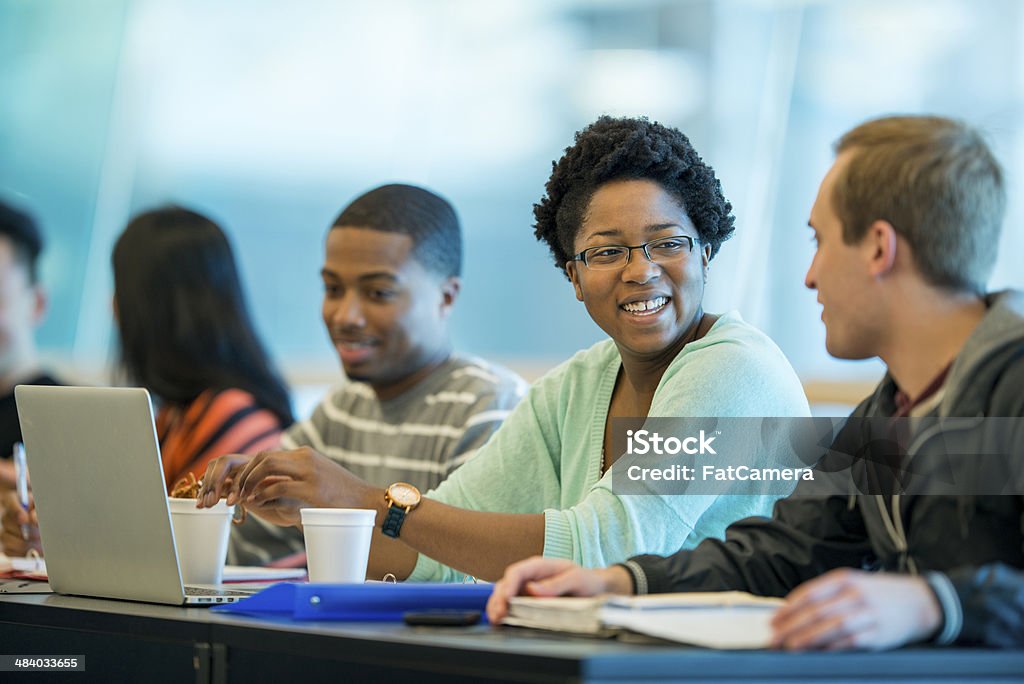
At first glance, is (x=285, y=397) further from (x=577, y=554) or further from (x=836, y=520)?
(x=836, y=520)

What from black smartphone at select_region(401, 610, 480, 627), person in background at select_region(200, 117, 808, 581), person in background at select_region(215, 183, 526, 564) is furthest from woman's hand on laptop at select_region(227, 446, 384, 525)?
person in background at select_region(215, 183, 526, 564)

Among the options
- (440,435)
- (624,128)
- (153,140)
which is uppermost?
(153,140)

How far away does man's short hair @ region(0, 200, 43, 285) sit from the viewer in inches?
144

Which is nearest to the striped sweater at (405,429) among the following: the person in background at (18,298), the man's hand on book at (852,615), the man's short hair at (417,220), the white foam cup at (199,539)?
the man's short hair at (417,220)

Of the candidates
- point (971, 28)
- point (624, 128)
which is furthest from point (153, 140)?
point (624, 128)

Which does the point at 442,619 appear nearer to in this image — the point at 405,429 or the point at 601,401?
the point at 601,401

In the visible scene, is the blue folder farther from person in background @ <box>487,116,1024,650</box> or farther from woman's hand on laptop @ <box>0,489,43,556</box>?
woman's hand on laptop @ <box>0,489,43,556</box>

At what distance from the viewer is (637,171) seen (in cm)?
201

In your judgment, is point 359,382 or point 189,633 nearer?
point 189,633

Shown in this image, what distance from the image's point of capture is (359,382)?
288 cm

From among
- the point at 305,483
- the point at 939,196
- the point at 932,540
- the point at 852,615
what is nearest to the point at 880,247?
the point at 939,196

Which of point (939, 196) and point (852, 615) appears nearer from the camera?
point (852, 615)

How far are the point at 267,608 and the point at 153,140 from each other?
4.81 meters

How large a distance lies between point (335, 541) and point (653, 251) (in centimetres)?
69
